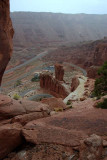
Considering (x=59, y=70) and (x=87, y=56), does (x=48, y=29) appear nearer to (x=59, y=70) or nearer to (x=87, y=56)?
(x=87, y=56)

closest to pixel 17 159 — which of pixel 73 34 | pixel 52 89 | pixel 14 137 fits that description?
pixel 14 137

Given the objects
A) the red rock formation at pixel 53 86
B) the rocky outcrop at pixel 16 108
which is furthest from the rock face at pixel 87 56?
the rocky outcrop at pixel 16 108

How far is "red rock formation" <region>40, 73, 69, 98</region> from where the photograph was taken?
1430 inches

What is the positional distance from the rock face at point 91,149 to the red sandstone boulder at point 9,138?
356 centimetres

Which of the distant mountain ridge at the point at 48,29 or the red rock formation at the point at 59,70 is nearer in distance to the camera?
the red rock formation at the point at 59,70

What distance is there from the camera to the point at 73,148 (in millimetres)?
8789

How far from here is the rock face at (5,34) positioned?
10418 mm

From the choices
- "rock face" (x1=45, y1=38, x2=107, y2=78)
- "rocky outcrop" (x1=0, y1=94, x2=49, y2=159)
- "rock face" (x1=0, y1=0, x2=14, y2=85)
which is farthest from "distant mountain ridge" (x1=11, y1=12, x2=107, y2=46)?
"rock face" (x1=0, y1=0, x2=14, y2=85)

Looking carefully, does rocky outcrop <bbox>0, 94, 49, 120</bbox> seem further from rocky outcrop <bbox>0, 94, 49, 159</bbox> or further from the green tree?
the green tree

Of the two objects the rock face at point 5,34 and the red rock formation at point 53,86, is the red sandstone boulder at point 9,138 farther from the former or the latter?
the red rock formation at point 53,86

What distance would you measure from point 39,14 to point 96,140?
200121 millimetres

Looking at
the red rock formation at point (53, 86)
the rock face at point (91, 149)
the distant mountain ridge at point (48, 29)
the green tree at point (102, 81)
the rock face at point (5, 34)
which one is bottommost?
the red rock formation at point (53, 86)

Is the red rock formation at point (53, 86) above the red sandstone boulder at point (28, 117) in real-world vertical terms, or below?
below

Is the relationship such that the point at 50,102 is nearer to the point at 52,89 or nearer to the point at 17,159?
the point at 17,159
